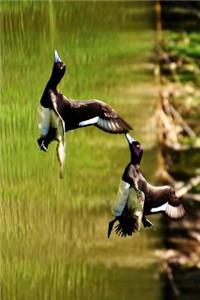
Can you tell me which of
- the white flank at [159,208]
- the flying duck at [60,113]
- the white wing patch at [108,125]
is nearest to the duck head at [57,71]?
the flying duck at [60,113]

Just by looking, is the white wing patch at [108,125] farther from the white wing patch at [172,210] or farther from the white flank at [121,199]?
the white wing patch at [172,210]

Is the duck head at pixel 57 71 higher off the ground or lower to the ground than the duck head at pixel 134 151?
higher

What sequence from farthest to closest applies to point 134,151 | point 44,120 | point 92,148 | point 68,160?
point 134,151 < point 92,148 < point 68,160 < point 44,120

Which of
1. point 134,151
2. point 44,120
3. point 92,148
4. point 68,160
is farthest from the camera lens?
point 134,151

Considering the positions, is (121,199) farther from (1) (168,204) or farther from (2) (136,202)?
(1) (168,204)

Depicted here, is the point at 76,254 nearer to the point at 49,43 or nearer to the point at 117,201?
the point at 117,201

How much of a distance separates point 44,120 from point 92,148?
9.9 inches

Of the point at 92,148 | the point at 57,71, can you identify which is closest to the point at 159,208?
the point at 92,148

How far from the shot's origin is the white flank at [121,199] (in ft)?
4.33

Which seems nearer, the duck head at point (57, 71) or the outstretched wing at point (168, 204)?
the duck head at point (57, 71)

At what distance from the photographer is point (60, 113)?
105 centimetres

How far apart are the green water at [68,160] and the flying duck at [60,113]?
0.4 inches

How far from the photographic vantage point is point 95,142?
1269 millimetres

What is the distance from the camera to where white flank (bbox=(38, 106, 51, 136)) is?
1.01 m
